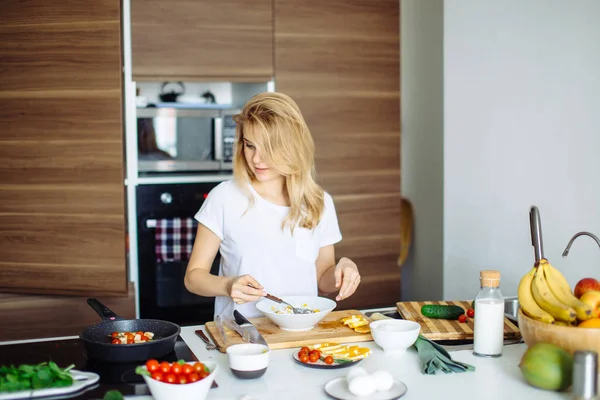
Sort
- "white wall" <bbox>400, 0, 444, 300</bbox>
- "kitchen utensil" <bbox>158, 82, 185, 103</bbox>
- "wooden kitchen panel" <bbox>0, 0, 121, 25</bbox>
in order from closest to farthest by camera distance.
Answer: "wooden kitchen panel" <bbox>0, 0, 121, 25</bbox> < "kitchen utensil" <bbox>158, 82, 185, 103</bbox> < "white wall" <bbox>400, 0, 444, 300</bbox>

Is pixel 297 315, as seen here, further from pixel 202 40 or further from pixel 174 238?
pixel 202 40

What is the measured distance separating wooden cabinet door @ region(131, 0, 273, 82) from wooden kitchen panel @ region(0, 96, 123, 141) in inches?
8.9

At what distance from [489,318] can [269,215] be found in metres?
0.86

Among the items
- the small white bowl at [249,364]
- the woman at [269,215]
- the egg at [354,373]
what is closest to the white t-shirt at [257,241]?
the woman at [269,215]

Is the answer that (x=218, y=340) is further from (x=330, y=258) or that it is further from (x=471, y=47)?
(x=471, y=47)

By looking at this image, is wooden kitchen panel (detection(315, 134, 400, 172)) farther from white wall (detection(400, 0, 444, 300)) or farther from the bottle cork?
the bottle cork

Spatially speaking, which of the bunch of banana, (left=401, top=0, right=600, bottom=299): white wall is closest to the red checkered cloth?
(left=401, top=0, right=600, bottom=299): white wall

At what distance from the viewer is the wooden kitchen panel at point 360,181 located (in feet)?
12.1

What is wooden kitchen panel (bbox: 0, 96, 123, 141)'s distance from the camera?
3.31m

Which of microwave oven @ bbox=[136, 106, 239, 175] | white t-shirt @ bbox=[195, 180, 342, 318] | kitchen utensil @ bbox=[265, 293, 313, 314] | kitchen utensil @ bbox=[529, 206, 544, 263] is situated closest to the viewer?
kitchen utensil @ bbox=[529, 206, 544, 263]

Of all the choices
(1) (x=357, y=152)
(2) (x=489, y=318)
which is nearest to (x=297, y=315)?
(2) (x=489, y=318)

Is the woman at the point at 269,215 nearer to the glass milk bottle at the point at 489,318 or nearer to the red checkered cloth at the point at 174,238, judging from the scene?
the glass milk bottle at the point at 489,318

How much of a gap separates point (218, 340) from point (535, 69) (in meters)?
2.60

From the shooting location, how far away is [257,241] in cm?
238
